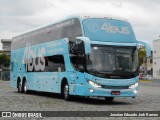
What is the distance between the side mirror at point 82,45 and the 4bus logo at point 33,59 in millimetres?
5297

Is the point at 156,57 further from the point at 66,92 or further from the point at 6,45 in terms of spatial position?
the point at 66,92

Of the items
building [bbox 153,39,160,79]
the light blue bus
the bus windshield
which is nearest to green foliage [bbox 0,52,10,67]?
building [bbox 153,39,160,79]

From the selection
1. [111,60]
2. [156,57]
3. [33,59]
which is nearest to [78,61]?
[111,60]

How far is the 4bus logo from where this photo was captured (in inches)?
1025

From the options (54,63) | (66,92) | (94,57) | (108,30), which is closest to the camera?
(94,57)

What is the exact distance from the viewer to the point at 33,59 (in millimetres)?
27766

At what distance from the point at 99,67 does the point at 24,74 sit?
11.1 metres

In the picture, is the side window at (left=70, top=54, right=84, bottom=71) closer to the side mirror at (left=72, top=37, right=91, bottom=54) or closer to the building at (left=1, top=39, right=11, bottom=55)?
the side mirror at (left=72, top=37, right=91, bottom=54)

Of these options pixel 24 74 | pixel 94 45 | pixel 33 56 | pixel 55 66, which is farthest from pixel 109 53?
pixel 24 74

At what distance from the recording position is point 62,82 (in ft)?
74.3

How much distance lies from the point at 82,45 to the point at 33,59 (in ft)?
28.0

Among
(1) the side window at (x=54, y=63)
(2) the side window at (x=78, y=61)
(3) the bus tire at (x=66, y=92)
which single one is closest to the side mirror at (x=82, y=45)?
(2) the side window at (x=78, y=61)

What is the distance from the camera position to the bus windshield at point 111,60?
19.8m

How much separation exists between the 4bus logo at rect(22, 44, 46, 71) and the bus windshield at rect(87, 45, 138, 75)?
620 cm
